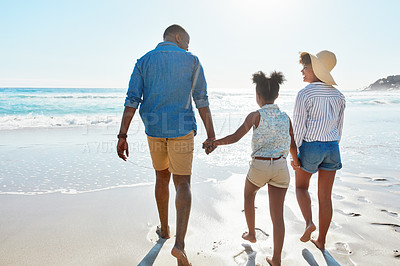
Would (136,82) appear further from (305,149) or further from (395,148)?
(395,148)

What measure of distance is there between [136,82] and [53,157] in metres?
3.98

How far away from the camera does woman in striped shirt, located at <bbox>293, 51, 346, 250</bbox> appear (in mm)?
2641

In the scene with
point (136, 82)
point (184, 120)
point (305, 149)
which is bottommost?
point (305, 149)

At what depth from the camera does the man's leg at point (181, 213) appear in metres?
2.28

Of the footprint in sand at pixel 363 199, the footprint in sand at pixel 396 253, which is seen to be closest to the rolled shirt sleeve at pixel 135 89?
the footprint in sand at pixel 396 253

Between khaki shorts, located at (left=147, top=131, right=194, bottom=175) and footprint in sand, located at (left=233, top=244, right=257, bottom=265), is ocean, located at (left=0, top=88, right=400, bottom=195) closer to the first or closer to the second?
khaki shorts, located at (left=147, top=131, right=194, bottom=175)

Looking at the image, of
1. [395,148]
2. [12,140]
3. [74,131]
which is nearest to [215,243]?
[395,148]

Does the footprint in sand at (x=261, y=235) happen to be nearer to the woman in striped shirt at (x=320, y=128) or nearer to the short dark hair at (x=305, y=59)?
the woman in striped shirt at (x=320, y=128)

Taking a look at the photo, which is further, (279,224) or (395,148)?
(395,148)

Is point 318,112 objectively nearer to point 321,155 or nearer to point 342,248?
point 321,155

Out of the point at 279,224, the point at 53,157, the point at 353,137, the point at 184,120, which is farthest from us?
the point at 353,137

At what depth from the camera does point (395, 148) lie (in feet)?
22.4

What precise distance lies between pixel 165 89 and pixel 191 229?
58.1 inches

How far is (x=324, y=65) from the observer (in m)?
2.78
